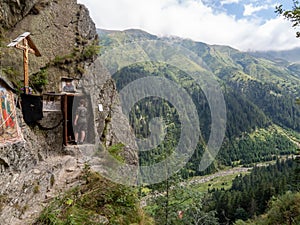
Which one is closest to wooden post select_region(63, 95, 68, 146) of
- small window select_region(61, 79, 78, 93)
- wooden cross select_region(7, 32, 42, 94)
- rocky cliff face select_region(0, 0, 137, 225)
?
rocky cliff face select_region(0, 0, 137, 225)

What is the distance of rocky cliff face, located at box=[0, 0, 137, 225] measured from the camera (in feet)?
26.8

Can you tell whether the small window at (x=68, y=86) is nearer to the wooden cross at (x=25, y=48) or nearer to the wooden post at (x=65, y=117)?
the wooden post at (x=65, y=117)

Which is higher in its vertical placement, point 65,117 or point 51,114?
point 51,114

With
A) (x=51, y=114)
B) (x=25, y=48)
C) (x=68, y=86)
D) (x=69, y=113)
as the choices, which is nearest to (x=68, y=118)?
(x=69, y=113)

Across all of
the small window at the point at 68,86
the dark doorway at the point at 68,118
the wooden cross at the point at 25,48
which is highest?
the wooden cross at the point at 25,48

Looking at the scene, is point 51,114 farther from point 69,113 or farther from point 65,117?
point 69,113

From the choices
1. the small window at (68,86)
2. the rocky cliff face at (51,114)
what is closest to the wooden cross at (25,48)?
the rocky cliff face at (51,114)

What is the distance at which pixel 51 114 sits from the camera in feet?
39.9

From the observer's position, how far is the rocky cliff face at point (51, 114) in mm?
8180

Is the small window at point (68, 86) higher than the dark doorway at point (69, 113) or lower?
higher

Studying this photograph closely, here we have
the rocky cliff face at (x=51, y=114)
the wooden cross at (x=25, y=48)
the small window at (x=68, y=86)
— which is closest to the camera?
the rocky cliff face at (x=51, y=114)

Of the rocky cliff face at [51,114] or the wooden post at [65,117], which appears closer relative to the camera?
the rocky cliff face at [51,114]

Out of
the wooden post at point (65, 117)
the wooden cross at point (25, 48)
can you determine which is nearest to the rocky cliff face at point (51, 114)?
the wooden post at point (65, 117)

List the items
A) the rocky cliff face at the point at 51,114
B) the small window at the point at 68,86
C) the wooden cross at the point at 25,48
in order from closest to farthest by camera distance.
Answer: the rocky cliff face at the point at 51,114 → the wooden cross at the point at 25,48 → the small window at the point at 68,86
